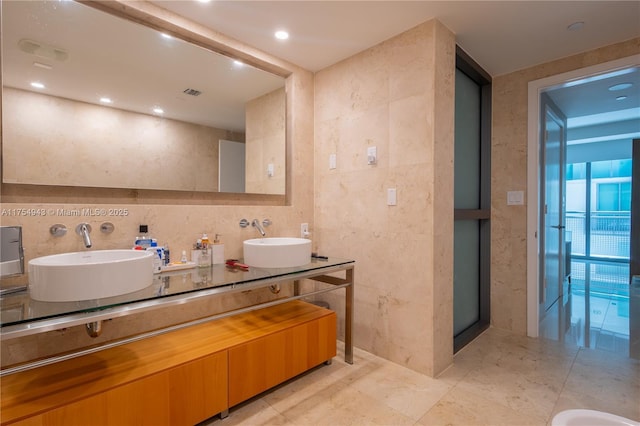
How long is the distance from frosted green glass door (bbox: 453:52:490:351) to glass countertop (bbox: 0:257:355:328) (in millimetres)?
1092

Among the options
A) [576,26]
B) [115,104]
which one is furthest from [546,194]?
[115,104]

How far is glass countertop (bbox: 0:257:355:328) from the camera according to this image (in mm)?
1090

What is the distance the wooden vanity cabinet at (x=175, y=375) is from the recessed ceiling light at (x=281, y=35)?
186 cm

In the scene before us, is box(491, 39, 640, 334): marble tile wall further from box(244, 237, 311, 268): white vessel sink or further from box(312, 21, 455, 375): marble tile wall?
box(244, 237, 311, 268): white vessel sink

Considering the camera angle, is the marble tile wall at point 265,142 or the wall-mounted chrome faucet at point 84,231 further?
the marble tile wall at point 265,142

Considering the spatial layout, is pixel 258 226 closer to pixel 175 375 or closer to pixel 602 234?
pixel 175 375

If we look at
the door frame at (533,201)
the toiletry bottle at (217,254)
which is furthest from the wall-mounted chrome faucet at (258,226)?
the door frame at (533,201)

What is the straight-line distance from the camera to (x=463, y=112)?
8.70ft

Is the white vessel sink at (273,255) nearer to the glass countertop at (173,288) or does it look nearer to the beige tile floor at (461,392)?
the glass countertop at (173,288)

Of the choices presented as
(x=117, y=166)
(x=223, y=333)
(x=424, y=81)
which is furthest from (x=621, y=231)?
(x=117, y=166)

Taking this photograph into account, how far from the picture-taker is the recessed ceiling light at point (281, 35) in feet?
6.91

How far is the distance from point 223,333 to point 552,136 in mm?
3420

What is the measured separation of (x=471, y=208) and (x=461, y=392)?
4.88 ft

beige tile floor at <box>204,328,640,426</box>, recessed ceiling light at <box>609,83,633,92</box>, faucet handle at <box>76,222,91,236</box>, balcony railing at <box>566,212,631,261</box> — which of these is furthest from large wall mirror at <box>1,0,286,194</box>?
balcony railing at <box>566,212,631,261</box>
